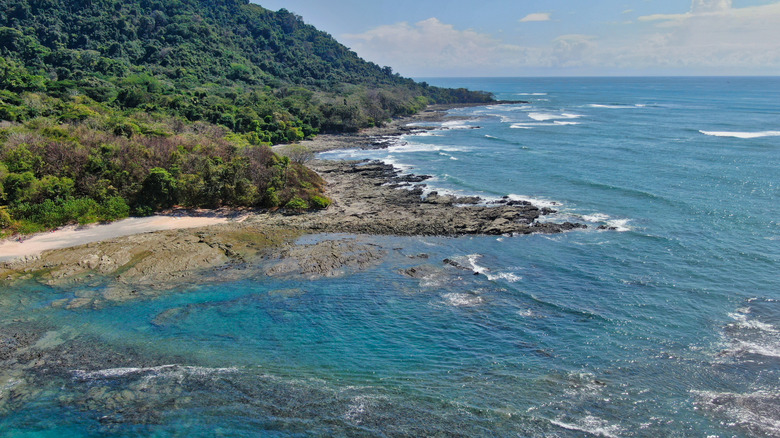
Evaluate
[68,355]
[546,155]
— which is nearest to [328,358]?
[68,355]

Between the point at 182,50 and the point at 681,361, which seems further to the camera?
the point at 182,50

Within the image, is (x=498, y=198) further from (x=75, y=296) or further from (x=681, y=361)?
(x=75, y=296)

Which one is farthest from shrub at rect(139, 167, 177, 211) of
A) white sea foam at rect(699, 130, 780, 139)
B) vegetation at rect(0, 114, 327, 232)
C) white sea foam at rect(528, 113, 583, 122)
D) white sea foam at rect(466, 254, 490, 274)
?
white sea foam at rect(528, 113, 583, 122)

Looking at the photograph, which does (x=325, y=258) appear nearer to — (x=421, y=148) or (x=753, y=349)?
(x=753, y=349)

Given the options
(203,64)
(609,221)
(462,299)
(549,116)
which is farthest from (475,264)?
(203,64)

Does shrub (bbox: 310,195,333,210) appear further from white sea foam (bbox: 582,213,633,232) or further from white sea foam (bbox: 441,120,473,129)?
white sea foam (bbox: 441,120,473,129)

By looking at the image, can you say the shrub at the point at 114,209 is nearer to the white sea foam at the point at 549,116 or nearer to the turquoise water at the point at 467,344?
the turquoise water at the point at 467,344
